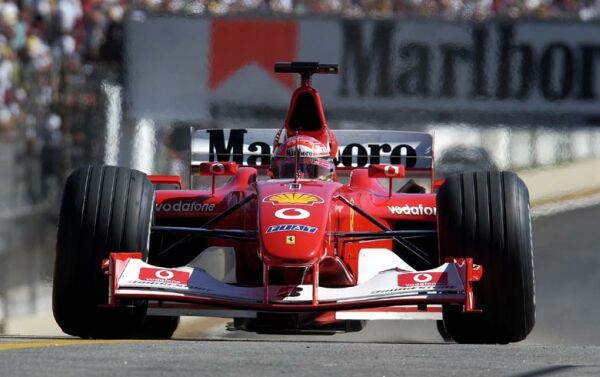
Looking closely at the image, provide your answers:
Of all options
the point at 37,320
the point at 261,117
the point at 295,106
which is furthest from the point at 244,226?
the point at 261,117

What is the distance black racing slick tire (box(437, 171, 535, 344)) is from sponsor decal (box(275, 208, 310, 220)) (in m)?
0.74

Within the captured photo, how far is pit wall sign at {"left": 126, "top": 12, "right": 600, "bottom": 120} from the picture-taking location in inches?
687

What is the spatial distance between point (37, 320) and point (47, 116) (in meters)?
2.60

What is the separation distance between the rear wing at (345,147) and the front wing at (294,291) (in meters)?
2.83

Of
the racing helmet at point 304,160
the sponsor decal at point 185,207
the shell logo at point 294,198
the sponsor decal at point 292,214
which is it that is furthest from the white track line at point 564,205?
the sponsor decal at point 292,214

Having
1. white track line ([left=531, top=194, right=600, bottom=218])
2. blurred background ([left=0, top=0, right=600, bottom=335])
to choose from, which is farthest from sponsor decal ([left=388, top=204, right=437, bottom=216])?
white track line ([left=531, top=194, right=600, bottom=218])

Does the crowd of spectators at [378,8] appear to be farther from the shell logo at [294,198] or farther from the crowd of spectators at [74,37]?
the shell logo at [294,198]

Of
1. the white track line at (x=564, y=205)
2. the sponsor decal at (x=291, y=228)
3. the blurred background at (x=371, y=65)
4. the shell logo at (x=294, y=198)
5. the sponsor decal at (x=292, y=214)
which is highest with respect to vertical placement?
the shell logo at (x=294, y=198)

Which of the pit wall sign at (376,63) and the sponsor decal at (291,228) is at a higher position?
the sponsor decal at (291,228)

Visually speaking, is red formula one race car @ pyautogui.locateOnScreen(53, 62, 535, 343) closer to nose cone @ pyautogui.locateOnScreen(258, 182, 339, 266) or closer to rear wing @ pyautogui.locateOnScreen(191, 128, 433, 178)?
nose cone @ pyautogui.locateOnScreen(258, 182, 339, 266)

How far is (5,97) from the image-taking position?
15414mm

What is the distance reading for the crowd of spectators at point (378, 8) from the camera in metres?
17.6

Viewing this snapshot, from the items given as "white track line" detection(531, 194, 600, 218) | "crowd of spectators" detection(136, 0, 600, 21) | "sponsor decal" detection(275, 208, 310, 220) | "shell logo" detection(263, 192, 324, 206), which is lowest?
"white track line" detection(531, 194, 600, 218)

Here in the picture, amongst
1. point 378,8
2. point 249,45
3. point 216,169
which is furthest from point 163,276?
point 378,8
